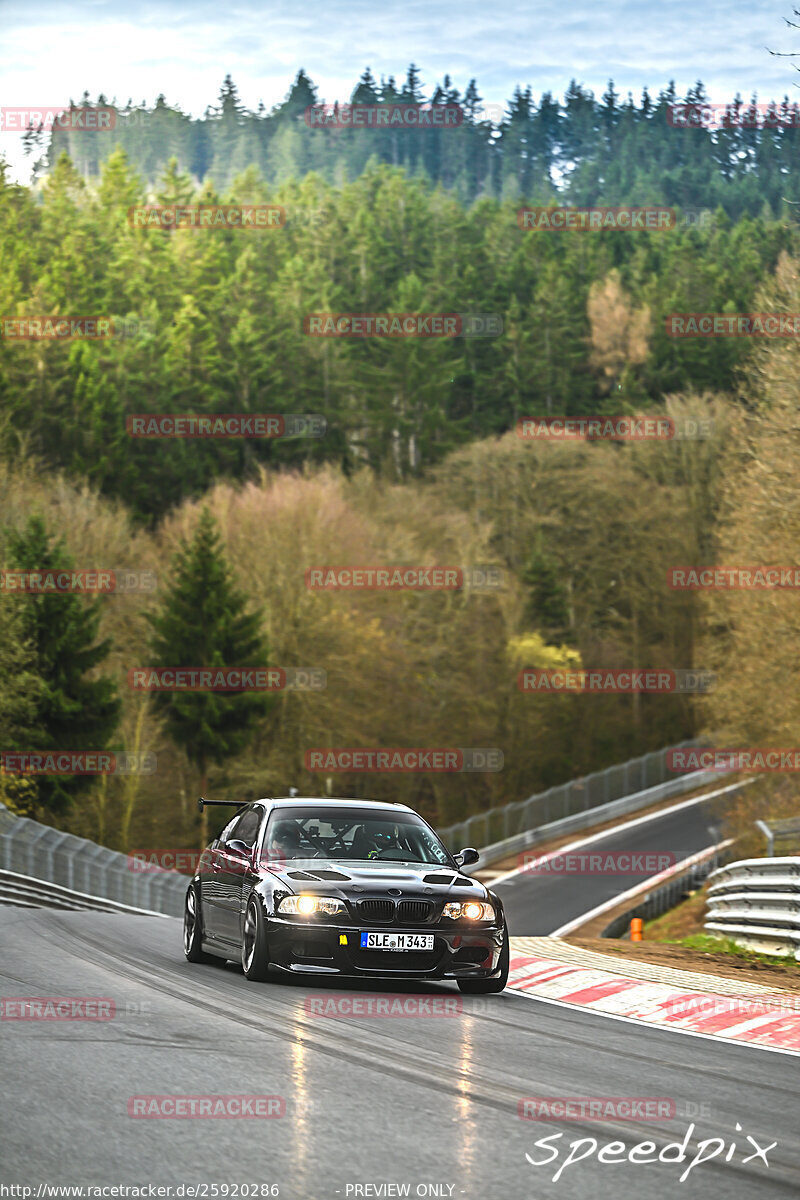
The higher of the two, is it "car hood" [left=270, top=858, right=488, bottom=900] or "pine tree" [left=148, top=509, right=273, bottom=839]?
"car hood" [left=270, top=858, right=488, bottom=900]

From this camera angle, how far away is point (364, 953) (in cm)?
1126

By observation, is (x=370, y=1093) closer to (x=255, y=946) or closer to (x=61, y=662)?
(x=255, y=946)

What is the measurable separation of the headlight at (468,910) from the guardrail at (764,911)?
4759mm

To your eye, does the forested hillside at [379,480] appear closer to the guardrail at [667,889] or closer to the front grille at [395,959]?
the guardrail at [667,889]

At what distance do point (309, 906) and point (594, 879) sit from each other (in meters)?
42.0

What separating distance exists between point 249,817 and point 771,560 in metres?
25.9

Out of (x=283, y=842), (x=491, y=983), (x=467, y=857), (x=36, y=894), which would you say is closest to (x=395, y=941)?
(x=491, y=983)

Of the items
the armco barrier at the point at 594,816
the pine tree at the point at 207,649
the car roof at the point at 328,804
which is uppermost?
the car roof at the point at 328,804

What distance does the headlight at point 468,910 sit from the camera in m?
11.4

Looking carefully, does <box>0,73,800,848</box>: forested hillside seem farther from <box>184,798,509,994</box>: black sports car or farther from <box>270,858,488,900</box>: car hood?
<box>270,858,488,900</box>: car hood

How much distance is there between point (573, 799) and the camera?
63.6 m

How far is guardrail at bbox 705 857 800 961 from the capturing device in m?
15.6

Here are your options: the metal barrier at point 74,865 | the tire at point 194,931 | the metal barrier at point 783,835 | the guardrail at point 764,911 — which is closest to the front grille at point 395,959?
the tire at point 194,931

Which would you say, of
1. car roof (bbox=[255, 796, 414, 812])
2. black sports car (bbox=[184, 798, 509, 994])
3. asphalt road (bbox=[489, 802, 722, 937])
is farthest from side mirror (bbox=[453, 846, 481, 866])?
asphalt road (bbox=[489, 802, 722, 937])
